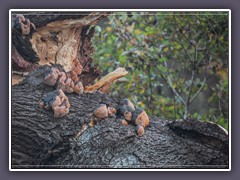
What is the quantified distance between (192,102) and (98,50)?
0.61 metres

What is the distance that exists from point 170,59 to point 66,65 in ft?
2.00

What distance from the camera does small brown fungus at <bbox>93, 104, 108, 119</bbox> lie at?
2.11 meters

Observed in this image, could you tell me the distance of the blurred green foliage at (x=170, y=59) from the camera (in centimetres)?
232

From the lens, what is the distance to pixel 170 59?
2.41 meters

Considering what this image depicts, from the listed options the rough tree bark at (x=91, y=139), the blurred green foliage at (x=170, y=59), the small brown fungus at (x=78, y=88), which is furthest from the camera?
the blurred green foliage at (x=170, y=59)

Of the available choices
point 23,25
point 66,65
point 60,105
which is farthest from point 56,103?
point 23,25

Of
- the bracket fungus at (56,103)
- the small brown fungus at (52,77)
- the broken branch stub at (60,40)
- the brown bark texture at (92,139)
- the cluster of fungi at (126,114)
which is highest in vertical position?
the broken branch stub at (60,40)

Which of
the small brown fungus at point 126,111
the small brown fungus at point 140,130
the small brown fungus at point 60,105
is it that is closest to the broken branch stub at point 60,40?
the small brown fungus at point 60,105

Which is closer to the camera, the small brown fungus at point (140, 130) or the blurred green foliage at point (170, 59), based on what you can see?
the small brown fungus at point (140, 130)

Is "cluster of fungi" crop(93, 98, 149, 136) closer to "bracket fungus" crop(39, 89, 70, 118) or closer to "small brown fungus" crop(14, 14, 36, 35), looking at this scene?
"bracket fungus" crop(39, 89, 70, 118)

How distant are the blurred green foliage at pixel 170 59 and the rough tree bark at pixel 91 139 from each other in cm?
16

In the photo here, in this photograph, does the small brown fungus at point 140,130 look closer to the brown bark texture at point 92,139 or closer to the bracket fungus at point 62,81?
the brown bark texture at point 92,139
